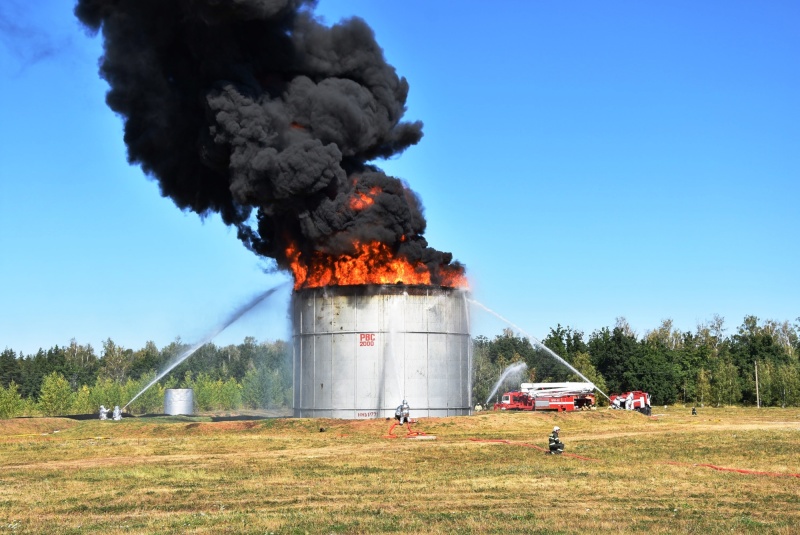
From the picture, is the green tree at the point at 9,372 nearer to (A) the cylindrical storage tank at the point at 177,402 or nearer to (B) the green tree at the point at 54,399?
(B) the green tree at the point at 54,399

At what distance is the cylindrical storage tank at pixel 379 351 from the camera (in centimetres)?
5162

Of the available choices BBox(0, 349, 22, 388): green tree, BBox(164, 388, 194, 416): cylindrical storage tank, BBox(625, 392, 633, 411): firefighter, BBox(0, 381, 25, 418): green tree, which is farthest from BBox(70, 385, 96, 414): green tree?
BBox(625, 392, 633, 411): firefighter

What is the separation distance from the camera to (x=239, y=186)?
5069cm

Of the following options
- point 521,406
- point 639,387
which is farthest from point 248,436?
point 639,387

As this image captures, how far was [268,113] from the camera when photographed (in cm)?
5012

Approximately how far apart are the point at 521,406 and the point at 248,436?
119 feet

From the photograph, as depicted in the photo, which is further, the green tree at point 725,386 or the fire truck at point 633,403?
the green tree at point 725,386

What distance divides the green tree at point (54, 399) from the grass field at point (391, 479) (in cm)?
5797

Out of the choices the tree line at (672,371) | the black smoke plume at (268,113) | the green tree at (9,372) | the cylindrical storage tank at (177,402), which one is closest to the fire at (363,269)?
the black smoke plume at (268,113)

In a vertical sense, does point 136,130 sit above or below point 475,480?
above

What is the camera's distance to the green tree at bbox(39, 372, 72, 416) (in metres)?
103

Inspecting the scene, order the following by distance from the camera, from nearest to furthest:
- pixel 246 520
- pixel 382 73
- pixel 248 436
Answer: pixel 246 520
pixel 248 436
pixel 382 73

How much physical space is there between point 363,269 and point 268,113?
1064cm

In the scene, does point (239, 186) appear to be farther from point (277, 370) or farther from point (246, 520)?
point (277, 370)
